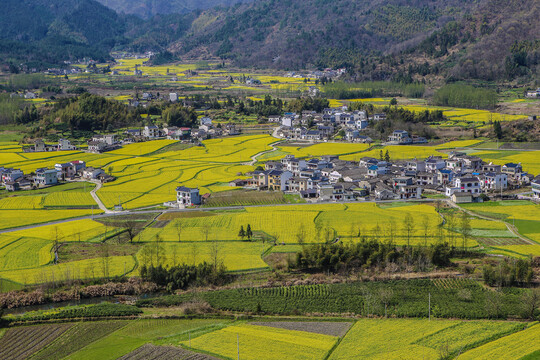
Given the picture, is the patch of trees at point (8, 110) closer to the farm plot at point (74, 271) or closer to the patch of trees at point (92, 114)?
the patch of trees at point (92, 114)

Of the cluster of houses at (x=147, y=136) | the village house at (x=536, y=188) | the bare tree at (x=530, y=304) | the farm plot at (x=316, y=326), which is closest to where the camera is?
the farm plot at (x=316, y=326)

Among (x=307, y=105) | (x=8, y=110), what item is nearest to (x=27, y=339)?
(x=8, y=110)

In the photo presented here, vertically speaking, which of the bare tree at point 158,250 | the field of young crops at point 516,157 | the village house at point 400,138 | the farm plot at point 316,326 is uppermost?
the village house at point 400,138

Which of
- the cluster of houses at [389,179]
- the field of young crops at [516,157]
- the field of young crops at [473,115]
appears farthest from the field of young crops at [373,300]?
the field of young crops at [473,115]

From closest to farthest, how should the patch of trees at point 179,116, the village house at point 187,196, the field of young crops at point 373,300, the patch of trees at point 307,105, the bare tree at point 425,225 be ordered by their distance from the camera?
1. the field of young crops at point 373,300
2. the bare tree at point 425,225
3. the village house at point 187,196
4. the patch of trees at point 179,116
5. the patch of trees at point 307,105

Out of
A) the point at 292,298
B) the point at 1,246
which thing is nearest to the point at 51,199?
the point at 1,246

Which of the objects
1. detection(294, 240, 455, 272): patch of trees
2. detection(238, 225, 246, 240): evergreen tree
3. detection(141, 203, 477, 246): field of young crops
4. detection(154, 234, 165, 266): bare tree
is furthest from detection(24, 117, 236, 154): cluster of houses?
detection(294, 240, 455, 272): patch of trees
